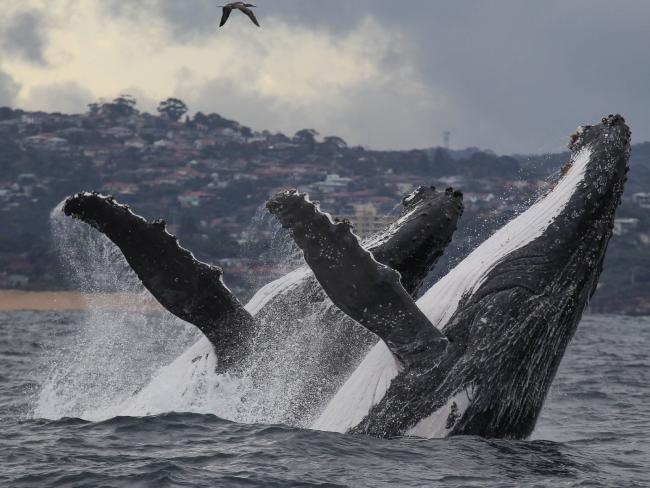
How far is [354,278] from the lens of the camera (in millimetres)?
8914

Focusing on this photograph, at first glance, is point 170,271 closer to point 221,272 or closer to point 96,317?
point 221,272

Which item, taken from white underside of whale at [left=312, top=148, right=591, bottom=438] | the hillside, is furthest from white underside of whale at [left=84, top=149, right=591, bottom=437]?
the hillside

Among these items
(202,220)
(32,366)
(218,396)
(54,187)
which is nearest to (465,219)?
(202,220)

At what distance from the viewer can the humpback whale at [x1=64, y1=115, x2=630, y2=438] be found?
903 cm

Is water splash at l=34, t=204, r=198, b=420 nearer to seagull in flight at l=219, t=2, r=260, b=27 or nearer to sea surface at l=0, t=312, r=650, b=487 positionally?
sea surface at l=0, t=312, r=650, b=487

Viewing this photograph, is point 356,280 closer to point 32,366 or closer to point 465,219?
point 32,366

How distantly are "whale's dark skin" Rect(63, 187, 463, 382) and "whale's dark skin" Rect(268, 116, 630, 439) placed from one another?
762 millimetres

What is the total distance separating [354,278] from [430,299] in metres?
1.06

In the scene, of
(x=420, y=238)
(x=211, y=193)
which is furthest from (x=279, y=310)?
(x=211, y=193)

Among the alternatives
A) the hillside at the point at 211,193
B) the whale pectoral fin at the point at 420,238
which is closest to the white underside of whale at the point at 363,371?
the whale pectoral fin at the point at 420,238

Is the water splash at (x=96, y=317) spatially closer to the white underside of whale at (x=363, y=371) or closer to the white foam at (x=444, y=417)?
the white underside of whale at (x=363, y=371)

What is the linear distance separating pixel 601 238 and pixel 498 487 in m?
2.00

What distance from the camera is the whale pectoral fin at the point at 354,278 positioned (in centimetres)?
893

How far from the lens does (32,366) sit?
72.5ft
